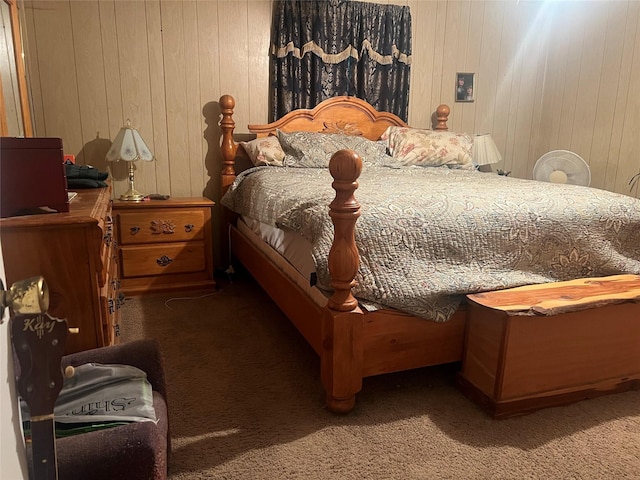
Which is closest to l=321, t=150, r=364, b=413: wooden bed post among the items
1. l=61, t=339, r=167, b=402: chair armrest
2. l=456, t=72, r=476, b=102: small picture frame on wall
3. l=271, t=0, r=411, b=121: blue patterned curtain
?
l=61, t=339, r=167, b=402: chair armrest

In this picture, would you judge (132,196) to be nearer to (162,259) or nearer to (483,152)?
(162,259)

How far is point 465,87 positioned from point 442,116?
37 centimetres

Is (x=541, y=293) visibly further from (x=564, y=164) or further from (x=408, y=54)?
(x=408, y=54)

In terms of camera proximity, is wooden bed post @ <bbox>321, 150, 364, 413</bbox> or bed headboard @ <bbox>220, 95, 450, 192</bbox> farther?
bed headboard @ <bbox>220, 95, 450, 192</bbox>

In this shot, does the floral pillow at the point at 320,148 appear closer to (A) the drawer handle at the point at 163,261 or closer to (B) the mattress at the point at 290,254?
(B) the mattress at the point at 290,254

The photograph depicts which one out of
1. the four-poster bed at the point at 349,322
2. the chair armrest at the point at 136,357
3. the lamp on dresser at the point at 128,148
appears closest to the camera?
the chair armrest at the point at 136,357

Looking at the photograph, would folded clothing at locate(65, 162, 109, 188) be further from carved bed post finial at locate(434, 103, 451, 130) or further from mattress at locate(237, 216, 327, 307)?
carved bed post finial at locate(434, 103, 451, 130)

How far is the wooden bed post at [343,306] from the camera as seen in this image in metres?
1.54

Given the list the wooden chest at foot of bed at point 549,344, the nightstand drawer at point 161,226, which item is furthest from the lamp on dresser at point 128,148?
the wooden chest at foot of bed at point 549,344

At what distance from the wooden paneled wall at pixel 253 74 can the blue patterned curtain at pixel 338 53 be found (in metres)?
0.14

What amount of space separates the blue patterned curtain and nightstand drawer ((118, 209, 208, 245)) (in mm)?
953

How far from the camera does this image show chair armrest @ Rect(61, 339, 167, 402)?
1.21 metres

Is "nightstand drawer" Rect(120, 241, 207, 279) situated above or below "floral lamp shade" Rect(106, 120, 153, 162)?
below

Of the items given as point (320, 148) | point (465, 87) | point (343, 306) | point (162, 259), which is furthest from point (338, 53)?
point (343, 306)
